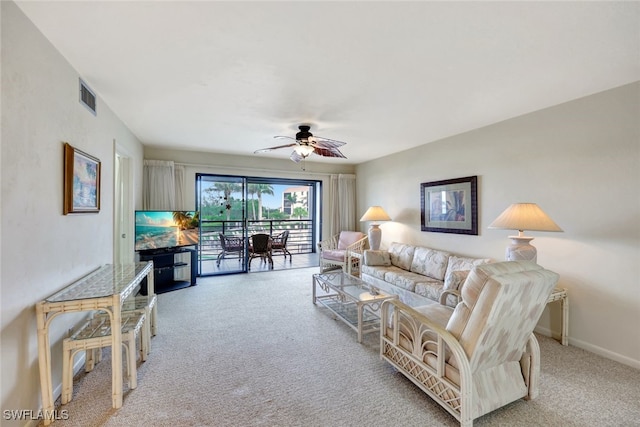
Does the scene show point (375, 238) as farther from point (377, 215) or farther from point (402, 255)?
point (402, 255)

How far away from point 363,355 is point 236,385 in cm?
110

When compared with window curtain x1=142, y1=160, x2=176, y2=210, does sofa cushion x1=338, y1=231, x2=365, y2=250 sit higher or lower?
lower

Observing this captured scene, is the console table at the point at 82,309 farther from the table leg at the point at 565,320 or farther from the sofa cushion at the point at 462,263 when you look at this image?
the table leg at the point at 565,320

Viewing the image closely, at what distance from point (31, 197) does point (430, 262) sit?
4.06m

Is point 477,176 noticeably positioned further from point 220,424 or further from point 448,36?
point 220,424

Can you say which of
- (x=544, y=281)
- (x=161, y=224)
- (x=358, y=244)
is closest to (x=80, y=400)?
(x=161, y=224)

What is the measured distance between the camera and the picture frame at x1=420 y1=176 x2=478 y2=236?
363 cm

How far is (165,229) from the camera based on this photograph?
434 centimetres

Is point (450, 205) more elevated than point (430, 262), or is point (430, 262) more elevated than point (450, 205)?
point (450, 205)

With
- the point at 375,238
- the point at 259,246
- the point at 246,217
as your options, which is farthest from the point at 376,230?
the point at 246,217

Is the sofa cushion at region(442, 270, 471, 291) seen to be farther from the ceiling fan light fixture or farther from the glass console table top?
the glass console table top

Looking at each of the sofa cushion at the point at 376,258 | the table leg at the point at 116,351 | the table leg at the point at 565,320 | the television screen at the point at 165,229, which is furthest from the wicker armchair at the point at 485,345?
the television screen at the point at 165,229

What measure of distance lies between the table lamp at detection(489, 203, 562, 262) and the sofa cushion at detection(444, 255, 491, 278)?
0.61 metres

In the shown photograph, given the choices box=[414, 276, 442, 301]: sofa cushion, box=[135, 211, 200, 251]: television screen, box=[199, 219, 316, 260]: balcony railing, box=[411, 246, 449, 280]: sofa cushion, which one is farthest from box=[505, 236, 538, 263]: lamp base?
box=[199, 219, 316, 260]: balcony railing
